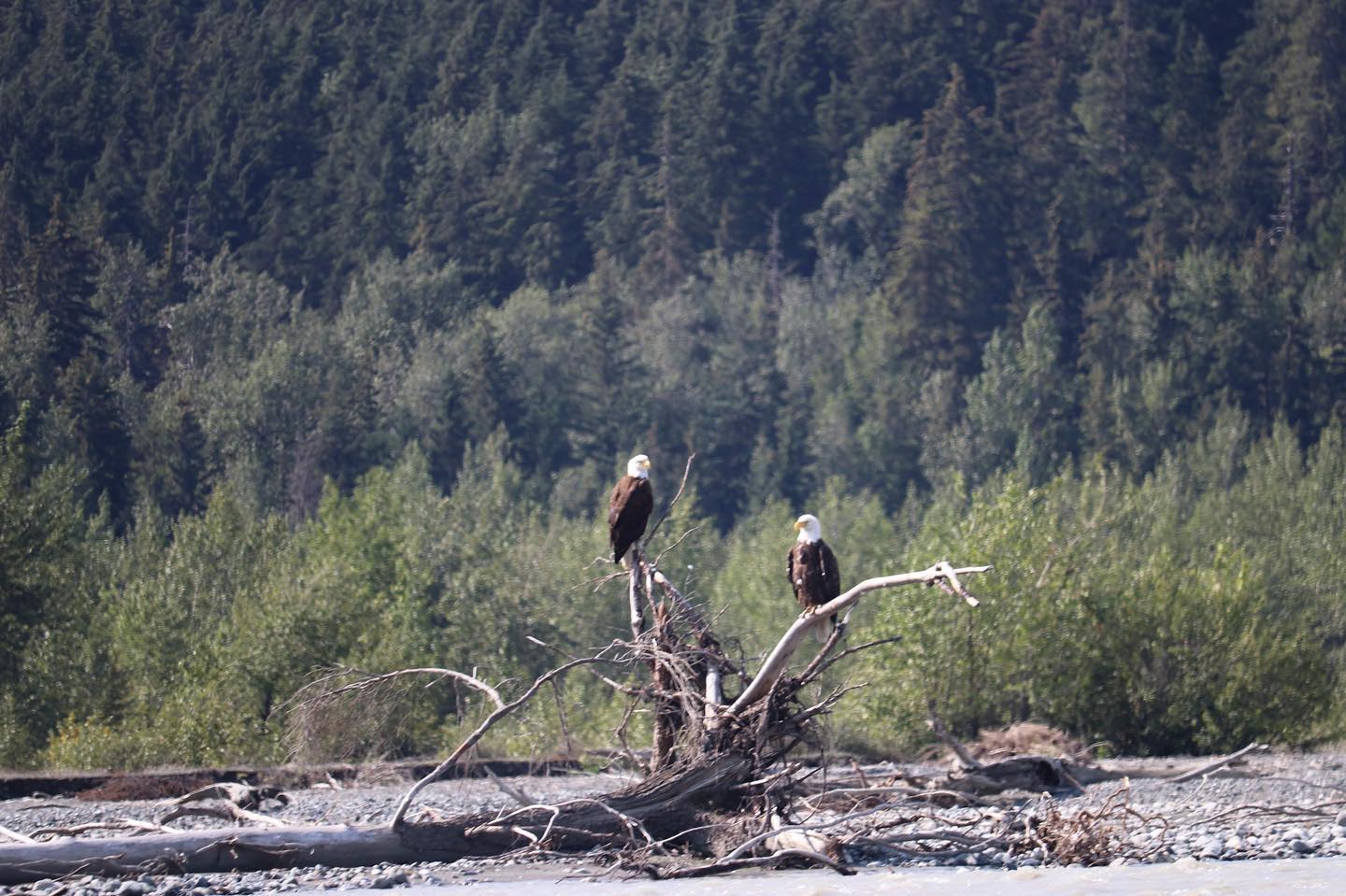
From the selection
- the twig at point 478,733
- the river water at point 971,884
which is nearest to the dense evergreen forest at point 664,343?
the river water at point 971,884

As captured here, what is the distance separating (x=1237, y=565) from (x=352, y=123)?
58.2m

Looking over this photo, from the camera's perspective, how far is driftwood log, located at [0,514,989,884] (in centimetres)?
978

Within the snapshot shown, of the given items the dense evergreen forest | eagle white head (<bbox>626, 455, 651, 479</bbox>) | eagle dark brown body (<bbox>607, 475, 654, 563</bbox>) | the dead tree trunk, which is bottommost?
the dense evergreen forest

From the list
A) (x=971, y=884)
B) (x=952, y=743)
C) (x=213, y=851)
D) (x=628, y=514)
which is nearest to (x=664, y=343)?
(x=952, y=743)

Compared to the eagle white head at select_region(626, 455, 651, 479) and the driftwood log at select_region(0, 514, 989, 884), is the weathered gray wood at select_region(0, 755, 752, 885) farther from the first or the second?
the eagle white head at select_region(626, 455, 651, 479)

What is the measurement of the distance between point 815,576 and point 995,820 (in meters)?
1.82

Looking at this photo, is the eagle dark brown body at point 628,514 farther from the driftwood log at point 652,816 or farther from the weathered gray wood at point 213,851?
the weathered gray wood at point 213,851

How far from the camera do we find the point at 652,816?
33.0 ft

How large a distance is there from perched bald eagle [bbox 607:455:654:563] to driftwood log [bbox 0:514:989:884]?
524 mm

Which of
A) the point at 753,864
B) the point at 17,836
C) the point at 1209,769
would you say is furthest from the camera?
the point at 1209,769

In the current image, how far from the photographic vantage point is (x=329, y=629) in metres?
21.0

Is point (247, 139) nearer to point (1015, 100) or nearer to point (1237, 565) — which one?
point (1015, 100)

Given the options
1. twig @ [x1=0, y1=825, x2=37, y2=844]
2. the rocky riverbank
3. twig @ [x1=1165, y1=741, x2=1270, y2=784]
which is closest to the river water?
the rocky riverbank

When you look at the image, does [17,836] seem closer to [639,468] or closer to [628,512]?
[628,512]
